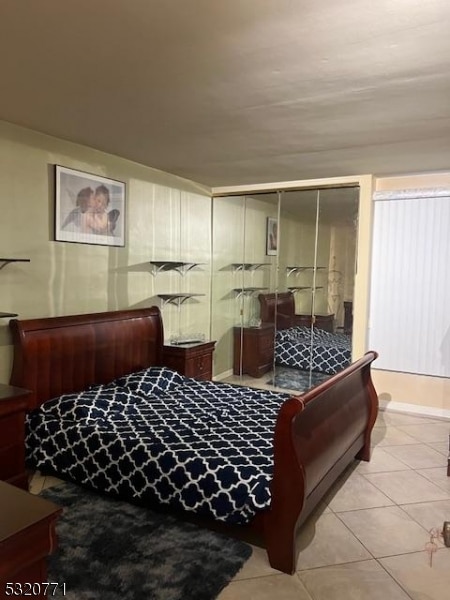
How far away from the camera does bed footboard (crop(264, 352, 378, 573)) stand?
6.75ft

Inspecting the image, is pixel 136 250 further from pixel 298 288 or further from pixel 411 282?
pixel 411 282

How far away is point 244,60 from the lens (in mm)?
2014

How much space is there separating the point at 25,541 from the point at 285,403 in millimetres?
1263

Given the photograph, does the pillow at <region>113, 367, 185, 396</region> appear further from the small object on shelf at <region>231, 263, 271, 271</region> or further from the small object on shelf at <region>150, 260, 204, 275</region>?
the small object on shelf at <region>231, 263, 271, 271</region>

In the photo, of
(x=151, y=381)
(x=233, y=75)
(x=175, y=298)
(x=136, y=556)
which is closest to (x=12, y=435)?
(x=136, y=556)

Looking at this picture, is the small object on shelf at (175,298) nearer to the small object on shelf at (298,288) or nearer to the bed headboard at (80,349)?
the bed headboard at (80,349)

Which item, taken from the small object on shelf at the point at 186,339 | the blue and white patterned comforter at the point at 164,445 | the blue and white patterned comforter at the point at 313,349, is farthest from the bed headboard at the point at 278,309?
the blue and white patterned comforter at the point at 164,445

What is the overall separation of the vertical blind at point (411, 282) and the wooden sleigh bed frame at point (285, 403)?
4.47ft

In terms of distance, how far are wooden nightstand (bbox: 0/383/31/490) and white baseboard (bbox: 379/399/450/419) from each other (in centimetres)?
348

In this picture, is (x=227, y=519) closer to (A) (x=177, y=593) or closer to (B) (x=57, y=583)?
(A) (x=177, y=593)

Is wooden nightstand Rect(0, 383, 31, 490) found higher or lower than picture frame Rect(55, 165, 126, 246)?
lower

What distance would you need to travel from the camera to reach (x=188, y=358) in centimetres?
429

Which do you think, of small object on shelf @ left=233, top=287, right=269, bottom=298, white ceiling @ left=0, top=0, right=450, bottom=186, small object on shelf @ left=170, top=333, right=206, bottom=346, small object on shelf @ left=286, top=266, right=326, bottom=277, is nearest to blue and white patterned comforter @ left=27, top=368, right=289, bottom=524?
small object on shelf @ left=170, top=333, right=206, bottom=346

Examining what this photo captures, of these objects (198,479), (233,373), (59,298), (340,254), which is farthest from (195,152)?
(233,373)
